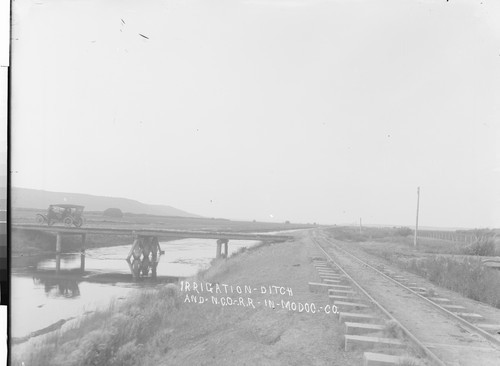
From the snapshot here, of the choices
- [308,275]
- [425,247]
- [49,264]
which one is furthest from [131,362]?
[425,247]

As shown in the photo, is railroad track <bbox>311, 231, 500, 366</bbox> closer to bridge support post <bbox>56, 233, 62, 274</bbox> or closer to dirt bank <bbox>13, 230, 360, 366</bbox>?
dirt bank <bbox>13, 230, 360, 366</bbox>

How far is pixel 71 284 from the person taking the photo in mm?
18859

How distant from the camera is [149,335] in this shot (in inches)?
313

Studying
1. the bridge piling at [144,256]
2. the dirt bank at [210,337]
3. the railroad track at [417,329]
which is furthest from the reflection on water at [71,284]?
the railroad track at [417,329]

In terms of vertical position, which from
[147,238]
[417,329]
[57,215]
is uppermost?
[57,215]

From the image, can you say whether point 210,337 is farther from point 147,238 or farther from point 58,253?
point 147,238

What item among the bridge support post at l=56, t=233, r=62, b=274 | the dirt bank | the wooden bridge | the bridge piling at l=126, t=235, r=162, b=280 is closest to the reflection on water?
the bridge support post at l=56, t=233, r=62, b=274

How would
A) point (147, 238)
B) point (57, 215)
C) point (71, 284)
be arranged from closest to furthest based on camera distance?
point (57, 215)
point (71, 284)
point (147, 238)

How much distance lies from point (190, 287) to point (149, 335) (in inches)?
61.5

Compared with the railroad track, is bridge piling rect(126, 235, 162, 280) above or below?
below

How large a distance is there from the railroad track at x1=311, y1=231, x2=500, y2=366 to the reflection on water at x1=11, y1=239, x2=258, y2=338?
18.0ft

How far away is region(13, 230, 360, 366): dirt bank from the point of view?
5.69m

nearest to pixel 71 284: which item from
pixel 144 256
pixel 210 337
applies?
pixel 144 256

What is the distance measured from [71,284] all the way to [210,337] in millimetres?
14651
